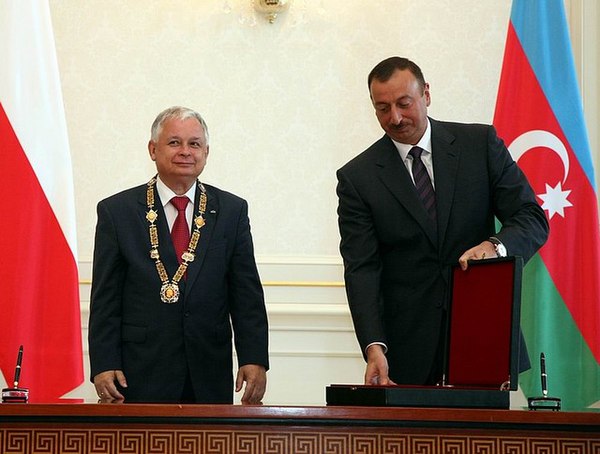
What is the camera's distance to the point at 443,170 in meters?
3.08

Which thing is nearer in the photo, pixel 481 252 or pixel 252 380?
pixel 481 252

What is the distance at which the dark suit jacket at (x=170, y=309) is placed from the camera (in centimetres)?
315

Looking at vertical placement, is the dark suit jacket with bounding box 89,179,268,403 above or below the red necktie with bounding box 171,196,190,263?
below

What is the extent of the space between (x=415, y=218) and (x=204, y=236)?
73 centimetres

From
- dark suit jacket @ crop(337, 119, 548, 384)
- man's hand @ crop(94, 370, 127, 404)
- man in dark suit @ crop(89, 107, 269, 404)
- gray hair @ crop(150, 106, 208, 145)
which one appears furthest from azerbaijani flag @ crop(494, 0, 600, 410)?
man's hand @ crop(94, 370, 127, 404)

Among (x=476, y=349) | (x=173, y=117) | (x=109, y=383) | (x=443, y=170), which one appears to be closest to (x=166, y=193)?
(x=173, y=117)

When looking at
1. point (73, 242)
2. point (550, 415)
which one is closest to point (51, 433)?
point (550, 415)

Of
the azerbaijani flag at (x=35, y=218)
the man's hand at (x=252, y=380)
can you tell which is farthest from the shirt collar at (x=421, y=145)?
the azerbaijani flag at (x=35, y=218)

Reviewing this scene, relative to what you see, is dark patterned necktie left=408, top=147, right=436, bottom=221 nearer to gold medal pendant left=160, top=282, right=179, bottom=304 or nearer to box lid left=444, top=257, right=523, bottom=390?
box lid left=444, top=257, right=523, bottom=390

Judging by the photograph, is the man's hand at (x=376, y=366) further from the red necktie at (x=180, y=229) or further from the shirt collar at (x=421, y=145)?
the red necktie at (x=180, y=229)

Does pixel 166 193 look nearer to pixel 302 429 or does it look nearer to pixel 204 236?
pixel 204 236

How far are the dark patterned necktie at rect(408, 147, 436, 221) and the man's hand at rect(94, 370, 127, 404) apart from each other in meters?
1.11

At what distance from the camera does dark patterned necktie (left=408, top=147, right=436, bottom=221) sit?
3.07 metres

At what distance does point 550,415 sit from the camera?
2.10 meters
